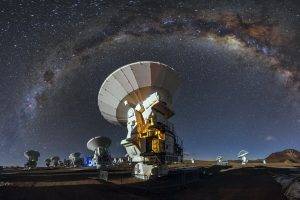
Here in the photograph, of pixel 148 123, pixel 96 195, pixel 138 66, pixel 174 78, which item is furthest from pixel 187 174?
pixel 96 195

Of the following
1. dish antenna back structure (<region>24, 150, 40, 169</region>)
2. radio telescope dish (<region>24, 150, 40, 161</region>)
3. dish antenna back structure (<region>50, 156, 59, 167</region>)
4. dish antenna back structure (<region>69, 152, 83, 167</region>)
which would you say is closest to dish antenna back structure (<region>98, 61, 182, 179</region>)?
dish antenna back structure (<region>24, 150, 40, 169</region>)

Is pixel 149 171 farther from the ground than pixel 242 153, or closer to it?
closer to it

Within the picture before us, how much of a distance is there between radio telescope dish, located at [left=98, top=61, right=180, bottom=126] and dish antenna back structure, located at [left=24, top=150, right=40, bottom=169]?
187 feet

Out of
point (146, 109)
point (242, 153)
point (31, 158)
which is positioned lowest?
point (31, 158)

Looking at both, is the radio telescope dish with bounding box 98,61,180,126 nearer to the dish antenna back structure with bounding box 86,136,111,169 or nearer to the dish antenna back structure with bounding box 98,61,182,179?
the dish antenna back structure with bounding box 98,61,182,179

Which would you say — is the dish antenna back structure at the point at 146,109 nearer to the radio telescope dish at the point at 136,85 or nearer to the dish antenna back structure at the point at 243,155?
the radio telescope dish at the point at 136,85

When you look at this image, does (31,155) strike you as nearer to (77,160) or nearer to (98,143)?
(77,160)

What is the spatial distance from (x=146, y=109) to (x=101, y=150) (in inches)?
→ 1221

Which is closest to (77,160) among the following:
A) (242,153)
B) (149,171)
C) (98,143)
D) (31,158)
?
(31,158)

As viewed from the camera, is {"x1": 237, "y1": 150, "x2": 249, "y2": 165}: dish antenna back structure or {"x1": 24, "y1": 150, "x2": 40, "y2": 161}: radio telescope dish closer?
{"x1": 237, "y1": 150, "x2": 249, "y2": 165}: dish antenna back structure

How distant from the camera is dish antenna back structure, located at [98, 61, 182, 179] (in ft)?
93.5

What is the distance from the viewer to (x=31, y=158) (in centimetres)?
8144

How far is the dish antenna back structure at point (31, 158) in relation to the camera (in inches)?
3167

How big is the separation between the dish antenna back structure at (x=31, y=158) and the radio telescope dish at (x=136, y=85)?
5711 cm
